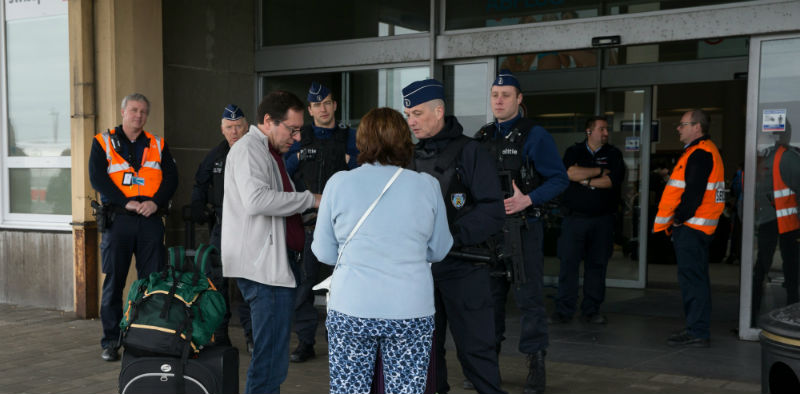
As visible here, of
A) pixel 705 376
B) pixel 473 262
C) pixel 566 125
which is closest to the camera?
pixel 473 262

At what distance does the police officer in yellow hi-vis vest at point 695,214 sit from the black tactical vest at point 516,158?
75.9 inches

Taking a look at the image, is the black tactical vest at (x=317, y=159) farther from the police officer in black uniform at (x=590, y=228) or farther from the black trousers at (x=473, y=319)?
the police officer in black uniform at (x=590, y=228)

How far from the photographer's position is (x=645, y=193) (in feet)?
32.0

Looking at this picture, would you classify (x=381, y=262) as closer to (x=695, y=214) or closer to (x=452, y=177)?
(x=452, y=177)

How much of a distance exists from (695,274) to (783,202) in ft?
2.92

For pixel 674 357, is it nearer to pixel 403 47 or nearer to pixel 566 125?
pixel 403 47

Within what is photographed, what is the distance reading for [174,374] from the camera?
3686mm

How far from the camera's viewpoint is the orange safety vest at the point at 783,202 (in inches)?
239

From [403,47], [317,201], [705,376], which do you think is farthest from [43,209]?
[705,376]

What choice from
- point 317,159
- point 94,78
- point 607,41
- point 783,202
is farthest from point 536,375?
point 94,78

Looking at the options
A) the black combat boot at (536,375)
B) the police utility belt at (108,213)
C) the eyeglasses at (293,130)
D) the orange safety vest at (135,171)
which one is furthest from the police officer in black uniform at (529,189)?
the police utility belt at (108,213)

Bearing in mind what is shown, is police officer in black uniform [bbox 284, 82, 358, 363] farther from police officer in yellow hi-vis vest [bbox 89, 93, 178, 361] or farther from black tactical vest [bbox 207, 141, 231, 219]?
police officer in yellow hi-vis vest [bbox 89, 93, 178, 361]

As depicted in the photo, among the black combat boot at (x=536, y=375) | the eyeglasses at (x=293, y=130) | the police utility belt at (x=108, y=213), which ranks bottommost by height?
the black combat boot at (x=536, y=375)

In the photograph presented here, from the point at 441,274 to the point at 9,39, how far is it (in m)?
6.64
